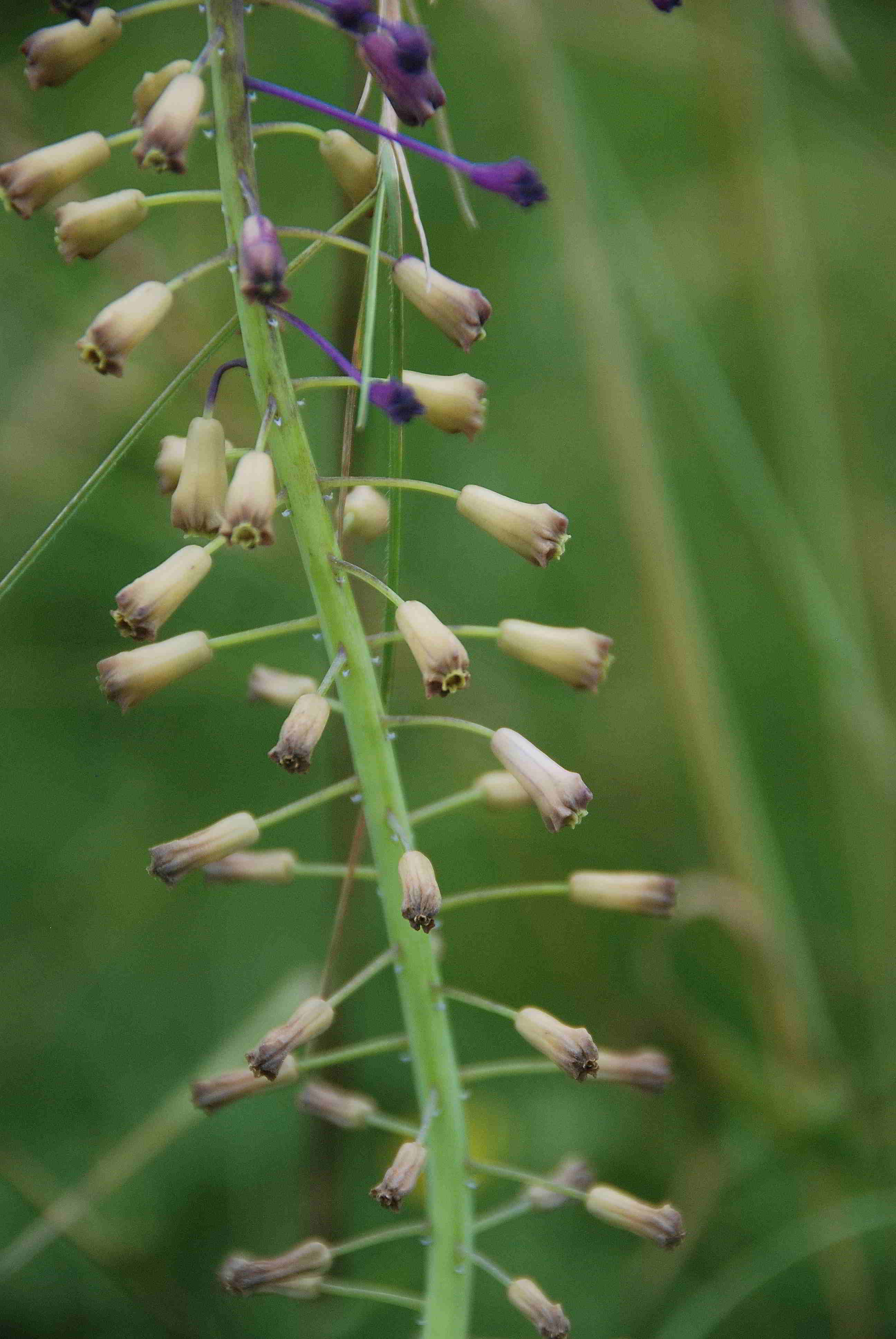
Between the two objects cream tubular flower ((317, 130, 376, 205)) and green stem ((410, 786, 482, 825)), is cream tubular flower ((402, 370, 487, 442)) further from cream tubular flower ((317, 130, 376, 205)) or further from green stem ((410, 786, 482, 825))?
green stem ((410, 786, 482, 825))

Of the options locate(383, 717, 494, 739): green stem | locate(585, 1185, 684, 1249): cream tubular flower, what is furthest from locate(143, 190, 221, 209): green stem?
locate(585, 1185, 684, 1249): cream tubular flower

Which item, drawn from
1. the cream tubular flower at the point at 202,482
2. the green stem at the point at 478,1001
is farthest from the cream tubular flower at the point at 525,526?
the green stem at the point at 478,1001

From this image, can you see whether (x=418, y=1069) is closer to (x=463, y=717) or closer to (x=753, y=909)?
(x=753, y=909)

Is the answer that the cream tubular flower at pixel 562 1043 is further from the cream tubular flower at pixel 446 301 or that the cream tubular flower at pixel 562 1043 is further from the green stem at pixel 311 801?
the cream tubular flower at pixel 446 301

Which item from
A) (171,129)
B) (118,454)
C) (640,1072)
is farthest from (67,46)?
(640,1072)

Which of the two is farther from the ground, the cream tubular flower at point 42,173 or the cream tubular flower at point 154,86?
the cream tubular flower at point 154,86
